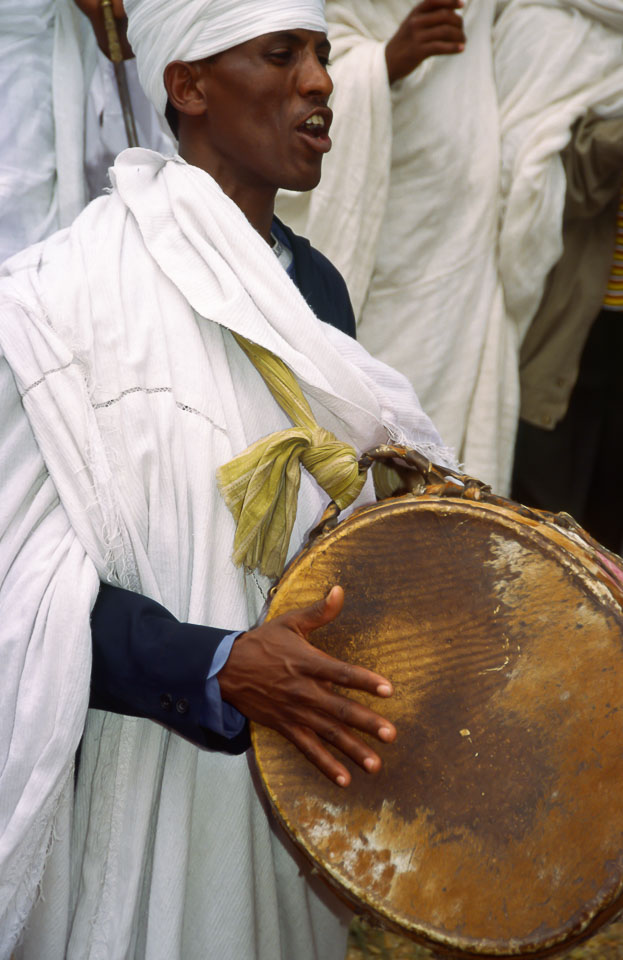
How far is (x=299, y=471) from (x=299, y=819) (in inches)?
17.8

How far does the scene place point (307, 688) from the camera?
3.98 ft

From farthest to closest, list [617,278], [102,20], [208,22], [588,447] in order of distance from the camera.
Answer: [588,447] < [617,278] < [102,20] < [208,22]

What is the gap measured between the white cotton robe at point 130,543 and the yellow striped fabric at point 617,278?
70.2 inches

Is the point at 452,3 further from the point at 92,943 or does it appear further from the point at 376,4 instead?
the point at 92,943

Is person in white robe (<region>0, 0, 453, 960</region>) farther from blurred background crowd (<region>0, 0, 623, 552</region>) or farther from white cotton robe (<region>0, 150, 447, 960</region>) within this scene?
blurred background crowd (<region>0, 0, 623, 552</region>)

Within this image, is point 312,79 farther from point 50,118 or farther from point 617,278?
point 617,278

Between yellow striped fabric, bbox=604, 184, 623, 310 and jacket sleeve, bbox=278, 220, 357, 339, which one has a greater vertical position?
jacket sleeve, bbox=278, 220, 357, 339

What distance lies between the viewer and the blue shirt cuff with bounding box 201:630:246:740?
1.30m

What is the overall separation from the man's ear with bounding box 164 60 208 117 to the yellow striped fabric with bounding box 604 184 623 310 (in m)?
1.71

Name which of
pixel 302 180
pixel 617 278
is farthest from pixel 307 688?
pixel 617 278

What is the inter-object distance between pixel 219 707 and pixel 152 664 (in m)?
0.10

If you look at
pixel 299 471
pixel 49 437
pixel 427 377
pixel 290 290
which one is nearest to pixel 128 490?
pixel 49 437

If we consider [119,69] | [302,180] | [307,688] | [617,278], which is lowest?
[617,278]

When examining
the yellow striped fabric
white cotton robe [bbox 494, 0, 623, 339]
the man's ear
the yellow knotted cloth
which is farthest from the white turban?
the yellow striped fabric
